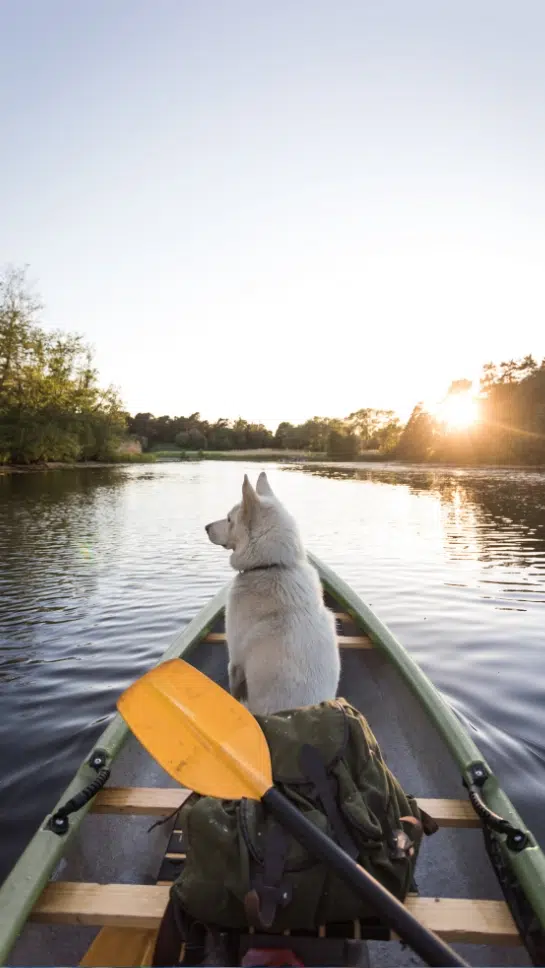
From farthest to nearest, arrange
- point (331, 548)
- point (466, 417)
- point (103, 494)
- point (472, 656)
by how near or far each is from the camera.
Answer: point (466, 417)
point (103, 494)
point (331, 548)
point (472, 656)

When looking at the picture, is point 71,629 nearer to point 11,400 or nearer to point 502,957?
point 502,957

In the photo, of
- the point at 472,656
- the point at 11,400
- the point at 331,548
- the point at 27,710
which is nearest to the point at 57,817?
the point at 27,710

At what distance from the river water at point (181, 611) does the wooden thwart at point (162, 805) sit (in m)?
0.97

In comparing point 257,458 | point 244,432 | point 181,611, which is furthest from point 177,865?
point 244,432

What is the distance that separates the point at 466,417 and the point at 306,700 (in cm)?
8206

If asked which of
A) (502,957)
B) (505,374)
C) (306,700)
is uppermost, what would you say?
(505,374)

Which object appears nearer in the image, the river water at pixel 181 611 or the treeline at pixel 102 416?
the river water at pixel 181 611

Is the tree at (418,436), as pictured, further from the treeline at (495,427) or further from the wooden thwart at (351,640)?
the wooden thwart at (351,640)

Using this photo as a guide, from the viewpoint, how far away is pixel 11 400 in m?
48.2

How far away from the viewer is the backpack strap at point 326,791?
206cm

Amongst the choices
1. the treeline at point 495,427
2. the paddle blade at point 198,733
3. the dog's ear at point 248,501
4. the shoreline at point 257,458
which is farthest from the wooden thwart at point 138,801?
the treeline at point 495,427

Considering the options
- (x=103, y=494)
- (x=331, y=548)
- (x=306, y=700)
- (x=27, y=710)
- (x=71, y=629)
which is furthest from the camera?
(x=103, y=494)

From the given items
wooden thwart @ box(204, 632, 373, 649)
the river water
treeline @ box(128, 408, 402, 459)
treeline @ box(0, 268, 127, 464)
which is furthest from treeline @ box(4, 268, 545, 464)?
wooden thwart @ box(204, 632, 373, 649)

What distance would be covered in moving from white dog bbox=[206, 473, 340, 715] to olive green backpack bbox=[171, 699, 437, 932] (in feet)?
2.26
